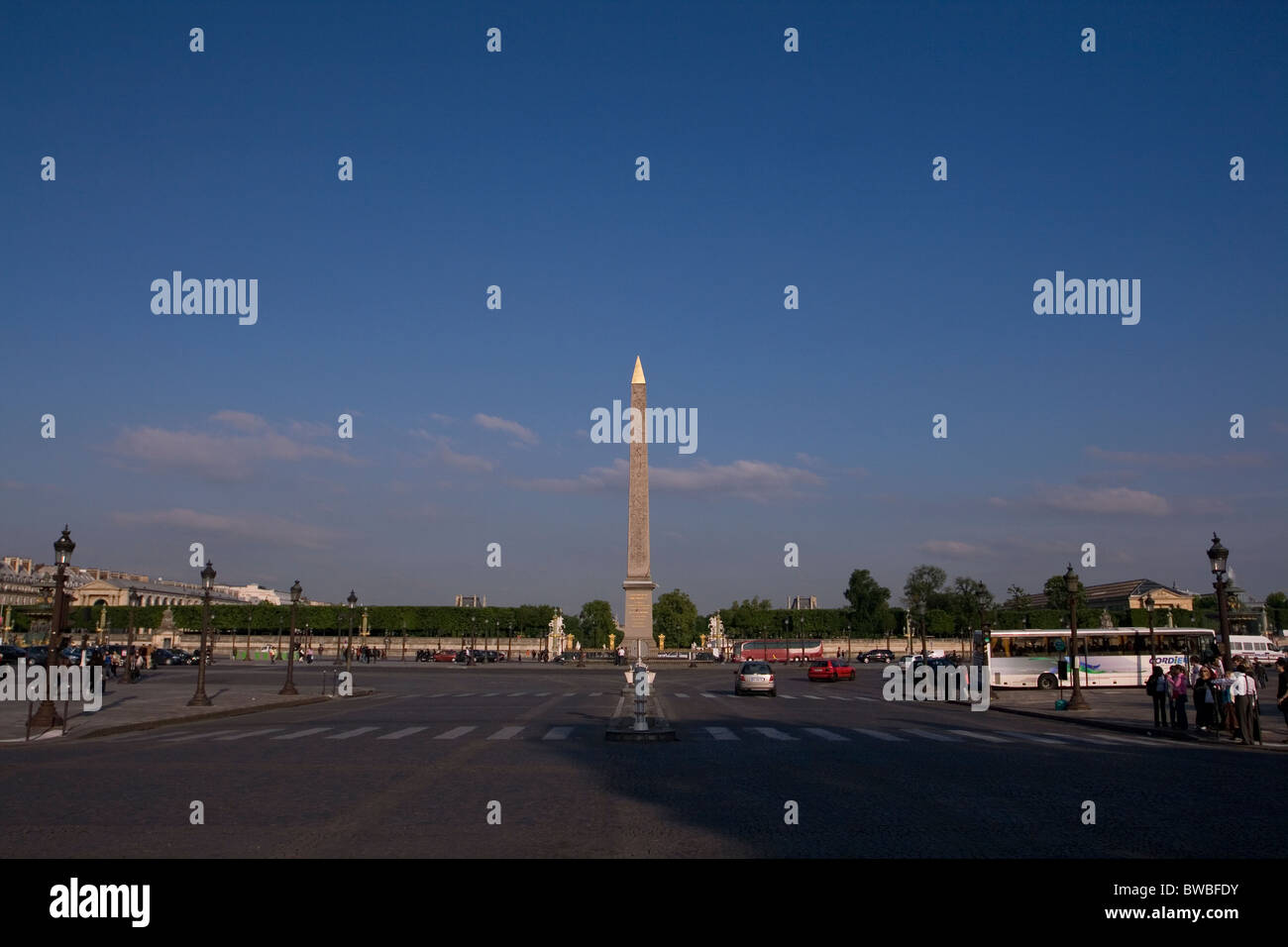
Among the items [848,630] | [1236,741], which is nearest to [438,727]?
[1236,741]

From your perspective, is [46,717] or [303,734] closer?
[303,734]

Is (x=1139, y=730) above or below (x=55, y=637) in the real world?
below

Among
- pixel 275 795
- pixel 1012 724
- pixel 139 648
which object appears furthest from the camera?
pixel 139 648

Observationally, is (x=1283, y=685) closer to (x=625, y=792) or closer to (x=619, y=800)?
(x=625, y=792)

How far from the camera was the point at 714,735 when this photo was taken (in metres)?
23.0

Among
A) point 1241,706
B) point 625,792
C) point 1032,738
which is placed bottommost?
point 1032,738

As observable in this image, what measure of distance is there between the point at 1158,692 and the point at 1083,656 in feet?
92.1

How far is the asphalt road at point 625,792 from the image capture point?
31.2 ft

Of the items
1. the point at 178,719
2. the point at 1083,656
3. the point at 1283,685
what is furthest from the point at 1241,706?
the point at 1083,656

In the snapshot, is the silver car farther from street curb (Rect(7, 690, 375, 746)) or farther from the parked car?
the parked car

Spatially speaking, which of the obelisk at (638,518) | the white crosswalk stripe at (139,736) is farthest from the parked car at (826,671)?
the white crosswalk stripe at (139,736)

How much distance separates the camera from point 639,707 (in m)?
21.5
